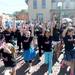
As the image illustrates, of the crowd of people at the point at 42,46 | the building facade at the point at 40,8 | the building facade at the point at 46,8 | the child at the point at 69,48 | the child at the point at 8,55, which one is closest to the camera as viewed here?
the child at the point at 8,55

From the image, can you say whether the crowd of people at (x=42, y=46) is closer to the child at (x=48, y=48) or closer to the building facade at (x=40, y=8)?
the child at (x=48, y=48)

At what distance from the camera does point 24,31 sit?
11680 mm

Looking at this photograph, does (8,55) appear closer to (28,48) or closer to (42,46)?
(28,48)

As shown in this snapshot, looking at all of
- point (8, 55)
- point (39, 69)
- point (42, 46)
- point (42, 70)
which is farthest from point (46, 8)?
point (8, 55)

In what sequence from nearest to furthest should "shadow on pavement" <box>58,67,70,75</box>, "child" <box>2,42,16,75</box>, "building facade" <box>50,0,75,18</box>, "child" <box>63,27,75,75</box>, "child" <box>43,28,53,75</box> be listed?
"child" <box>2,42,16,75</box> → "child" <box>63,27,75,75</box> → "child" <box>43,28,53,75</box> → "shadow on pavement" <box>58,67,70,75</box> → "building facade" <box>50,0,75,18</box>

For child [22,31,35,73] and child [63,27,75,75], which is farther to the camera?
child [22,31,35,73]

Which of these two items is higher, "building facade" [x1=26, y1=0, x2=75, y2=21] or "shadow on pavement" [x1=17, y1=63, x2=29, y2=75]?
"building facade" [x1=26, y1=0, x2=75, y2=21]

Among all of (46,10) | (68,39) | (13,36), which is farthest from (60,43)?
(46,10)

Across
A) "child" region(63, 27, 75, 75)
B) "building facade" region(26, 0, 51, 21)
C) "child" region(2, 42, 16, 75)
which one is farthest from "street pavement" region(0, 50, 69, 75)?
"building facade" region(26, 0, 51, 21)

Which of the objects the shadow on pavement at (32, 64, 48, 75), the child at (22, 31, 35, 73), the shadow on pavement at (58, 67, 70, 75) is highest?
the child at (22, 31, 35, 73)

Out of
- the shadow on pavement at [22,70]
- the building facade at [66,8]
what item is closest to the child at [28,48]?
the shadow on pavement at [22,70]

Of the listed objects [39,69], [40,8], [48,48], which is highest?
[40,8]

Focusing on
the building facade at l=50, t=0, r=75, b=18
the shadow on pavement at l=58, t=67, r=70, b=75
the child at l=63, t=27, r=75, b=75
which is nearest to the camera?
the child at l=63, t=27, r=75, b=75

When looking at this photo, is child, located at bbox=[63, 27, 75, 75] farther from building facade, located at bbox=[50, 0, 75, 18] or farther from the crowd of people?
building facade, located at bbox=[50, 0, 75, 18]
